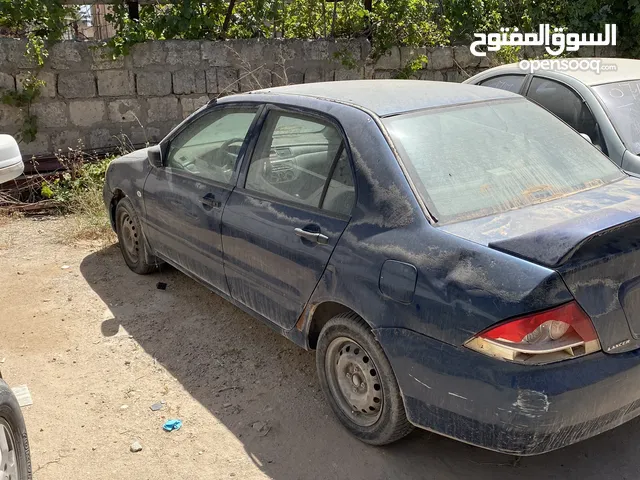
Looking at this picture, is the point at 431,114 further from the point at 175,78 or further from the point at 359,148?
the point at 175,78

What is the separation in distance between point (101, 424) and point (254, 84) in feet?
18.9

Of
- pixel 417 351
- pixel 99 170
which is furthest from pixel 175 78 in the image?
pixel 417 351

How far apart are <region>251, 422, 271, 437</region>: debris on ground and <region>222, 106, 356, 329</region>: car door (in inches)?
20.3

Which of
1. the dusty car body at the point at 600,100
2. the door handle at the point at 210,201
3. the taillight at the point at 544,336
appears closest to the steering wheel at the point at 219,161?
the door handle at the point at 210,201

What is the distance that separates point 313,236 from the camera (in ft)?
10.5

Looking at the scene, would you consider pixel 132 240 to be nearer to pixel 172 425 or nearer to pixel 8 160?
pixel 172 425

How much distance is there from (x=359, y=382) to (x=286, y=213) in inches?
37.1

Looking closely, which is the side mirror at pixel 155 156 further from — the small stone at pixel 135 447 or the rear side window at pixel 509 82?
the rear side window at pixel 509 82

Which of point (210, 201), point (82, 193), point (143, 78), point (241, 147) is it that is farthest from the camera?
point (143, 78)

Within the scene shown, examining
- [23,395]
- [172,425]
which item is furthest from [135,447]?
[23,395]

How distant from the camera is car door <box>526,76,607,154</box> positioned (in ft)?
16.7

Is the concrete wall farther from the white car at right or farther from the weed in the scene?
the white car at right

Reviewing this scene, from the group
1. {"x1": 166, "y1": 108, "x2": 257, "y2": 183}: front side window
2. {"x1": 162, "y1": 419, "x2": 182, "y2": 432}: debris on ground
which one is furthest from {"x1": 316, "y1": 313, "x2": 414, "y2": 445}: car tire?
{"x1": 166, "y1": 108, "x2": 257, "y2": 183}: front side window

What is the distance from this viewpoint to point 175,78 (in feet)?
26.2
